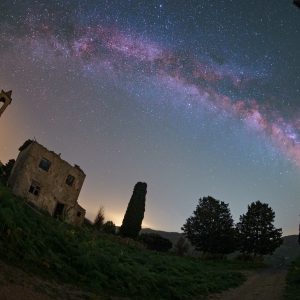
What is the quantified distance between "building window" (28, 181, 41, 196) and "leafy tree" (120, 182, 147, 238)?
15.6 metres

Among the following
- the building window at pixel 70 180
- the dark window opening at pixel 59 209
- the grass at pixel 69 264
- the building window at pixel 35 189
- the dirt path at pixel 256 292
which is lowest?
the grass at pixel 69 264

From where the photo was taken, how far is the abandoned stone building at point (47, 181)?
33.9 m

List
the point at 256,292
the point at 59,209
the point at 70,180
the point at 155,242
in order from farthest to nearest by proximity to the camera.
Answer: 1. the point at 155,242
2. the point at 70,180
3. the point at 59,209
4. the point at 256,292

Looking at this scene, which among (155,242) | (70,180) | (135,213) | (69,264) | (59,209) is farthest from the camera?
(135,213)

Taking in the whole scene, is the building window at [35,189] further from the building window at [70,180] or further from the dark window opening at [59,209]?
the building window at [70,180]

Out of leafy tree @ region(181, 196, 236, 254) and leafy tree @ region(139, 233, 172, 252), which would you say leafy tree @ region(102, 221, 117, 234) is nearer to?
leafy tree @ region(139, 233, 172, 252)

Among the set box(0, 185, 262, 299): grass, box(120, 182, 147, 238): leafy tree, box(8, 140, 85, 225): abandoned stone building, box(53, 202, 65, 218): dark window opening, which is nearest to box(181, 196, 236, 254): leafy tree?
box(120, 182, 147, 238): leafy tree

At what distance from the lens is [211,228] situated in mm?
48188

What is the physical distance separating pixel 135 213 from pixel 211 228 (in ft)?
36.8

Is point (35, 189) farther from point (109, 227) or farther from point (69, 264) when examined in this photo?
point (69, 264)

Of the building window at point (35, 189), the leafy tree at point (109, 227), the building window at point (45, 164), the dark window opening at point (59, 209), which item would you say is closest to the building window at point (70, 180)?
the dark window opening at point (59, 209)

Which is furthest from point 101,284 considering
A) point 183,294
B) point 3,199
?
point 3,199

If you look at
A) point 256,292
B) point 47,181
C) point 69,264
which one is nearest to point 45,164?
point 47,181

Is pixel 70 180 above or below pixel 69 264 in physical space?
Answer: above
